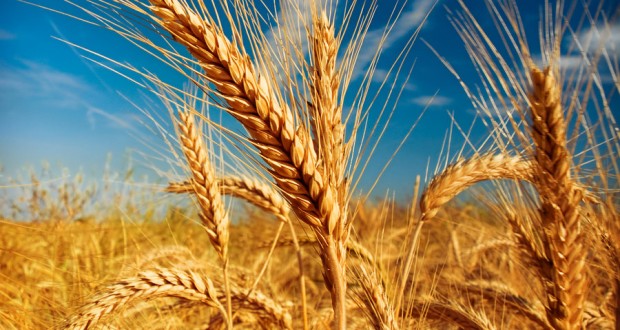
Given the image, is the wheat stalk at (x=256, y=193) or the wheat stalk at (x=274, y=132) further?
the wheat stalk at (x=256, y=193)

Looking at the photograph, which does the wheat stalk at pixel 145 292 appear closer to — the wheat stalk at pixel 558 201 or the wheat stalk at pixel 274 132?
the wheat stalk at pixel 274 132

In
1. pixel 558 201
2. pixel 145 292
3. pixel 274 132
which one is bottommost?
pixel 145 292

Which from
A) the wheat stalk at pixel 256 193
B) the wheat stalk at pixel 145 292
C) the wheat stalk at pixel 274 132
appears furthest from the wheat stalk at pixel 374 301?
the wheat stalk at pixel 256 193

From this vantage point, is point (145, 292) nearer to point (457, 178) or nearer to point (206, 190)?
point (206, 190)

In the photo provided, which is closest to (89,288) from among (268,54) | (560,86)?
(268,54)

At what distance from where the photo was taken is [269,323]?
7.23 feet

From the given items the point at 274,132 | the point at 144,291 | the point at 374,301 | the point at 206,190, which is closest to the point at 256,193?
the point at 206,190

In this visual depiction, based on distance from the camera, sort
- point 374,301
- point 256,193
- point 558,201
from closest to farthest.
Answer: point 558,201, point 374,301, point 256,193

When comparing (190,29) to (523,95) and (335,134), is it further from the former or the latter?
(523,95)

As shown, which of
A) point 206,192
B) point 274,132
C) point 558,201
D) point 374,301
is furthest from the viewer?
point 206,192

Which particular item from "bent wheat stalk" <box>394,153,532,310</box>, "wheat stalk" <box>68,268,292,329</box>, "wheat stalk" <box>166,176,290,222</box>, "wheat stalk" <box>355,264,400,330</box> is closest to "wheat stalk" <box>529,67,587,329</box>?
"wheat stalk" <box>355,264,400,330</box>

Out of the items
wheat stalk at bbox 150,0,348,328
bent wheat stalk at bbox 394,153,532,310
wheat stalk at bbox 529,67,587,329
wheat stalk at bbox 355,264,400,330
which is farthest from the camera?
bent wheat stalk at bbox 394,153,532,310

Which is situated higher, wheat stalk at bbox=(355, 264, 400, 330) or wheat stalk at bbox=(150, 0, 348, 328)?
wheat stalk at bbox=(150, 0, 348, 328)

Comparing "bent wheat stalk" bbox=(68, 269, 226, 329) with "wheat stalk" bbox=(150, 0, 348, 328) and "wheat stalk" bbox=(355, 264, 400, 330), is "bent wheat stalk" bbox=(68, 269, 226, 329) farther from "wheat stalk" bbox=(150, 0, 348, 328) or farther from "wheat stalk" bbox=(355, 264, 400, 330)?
"wheat stalk" bbox=(150, 0, 348, 328)
